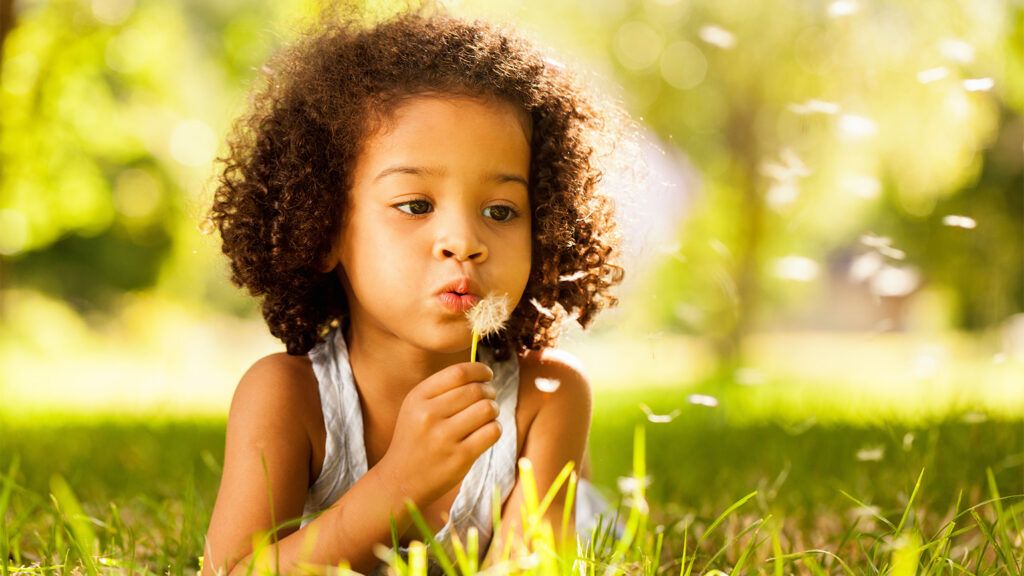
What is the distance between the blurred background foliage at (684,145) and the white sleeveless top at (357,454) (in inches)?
14.7

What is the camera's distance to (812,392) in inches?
236

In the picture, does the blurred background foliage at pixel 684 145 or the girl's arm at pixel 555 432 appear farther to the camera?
the blurred background foliage at pixel 684 145

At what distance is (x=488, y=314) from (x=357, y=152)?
0.49 metres

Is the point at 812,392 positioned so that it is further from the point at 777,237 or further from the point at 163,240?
the point at 163,240

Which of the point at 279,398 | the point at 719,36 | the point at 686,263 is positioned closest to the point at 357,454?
the point at 279,398

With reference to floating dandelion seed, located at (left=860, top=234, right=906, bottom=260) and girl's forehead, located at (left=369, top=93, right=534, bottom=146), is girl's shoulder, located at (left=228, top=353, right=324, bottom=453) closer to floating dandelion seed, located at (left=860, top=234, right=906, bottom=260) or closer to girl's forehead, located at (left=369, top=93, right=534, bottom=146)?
girl's forehead, located at (left=369, top=93, right=534, bottom=146)

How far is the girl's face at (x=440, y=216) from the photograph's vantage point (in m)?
1.90

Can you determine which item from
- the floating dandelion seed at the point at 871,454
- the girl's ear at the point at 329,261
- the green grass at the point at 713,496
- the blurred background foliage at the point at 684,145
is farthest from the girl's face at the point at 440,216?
the floating dandelion seed at the point at 871,454

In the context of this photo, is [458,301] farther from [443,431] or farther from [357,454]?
[357,454]

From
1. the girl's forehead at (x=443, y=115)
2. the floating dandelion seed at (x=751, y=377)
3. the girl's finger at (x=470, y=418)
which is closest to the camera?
the girl's finger at (x=470, y=418)

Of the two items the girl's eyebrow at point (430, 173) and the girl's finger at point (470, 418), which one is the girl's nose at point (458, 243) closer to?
the girl's eyebrow at point (430, 173)

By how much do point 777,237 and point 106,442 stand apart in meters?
12.2

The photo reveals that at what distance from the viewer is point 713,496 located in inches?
117

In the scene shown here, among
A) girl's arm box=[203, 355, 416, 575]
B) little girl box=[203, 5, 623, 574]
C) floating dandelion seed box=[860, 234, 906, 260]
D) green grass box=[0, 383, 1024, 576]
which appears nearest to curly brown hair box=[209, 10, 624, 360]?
little girl box=[203, 5, 623, 574]
